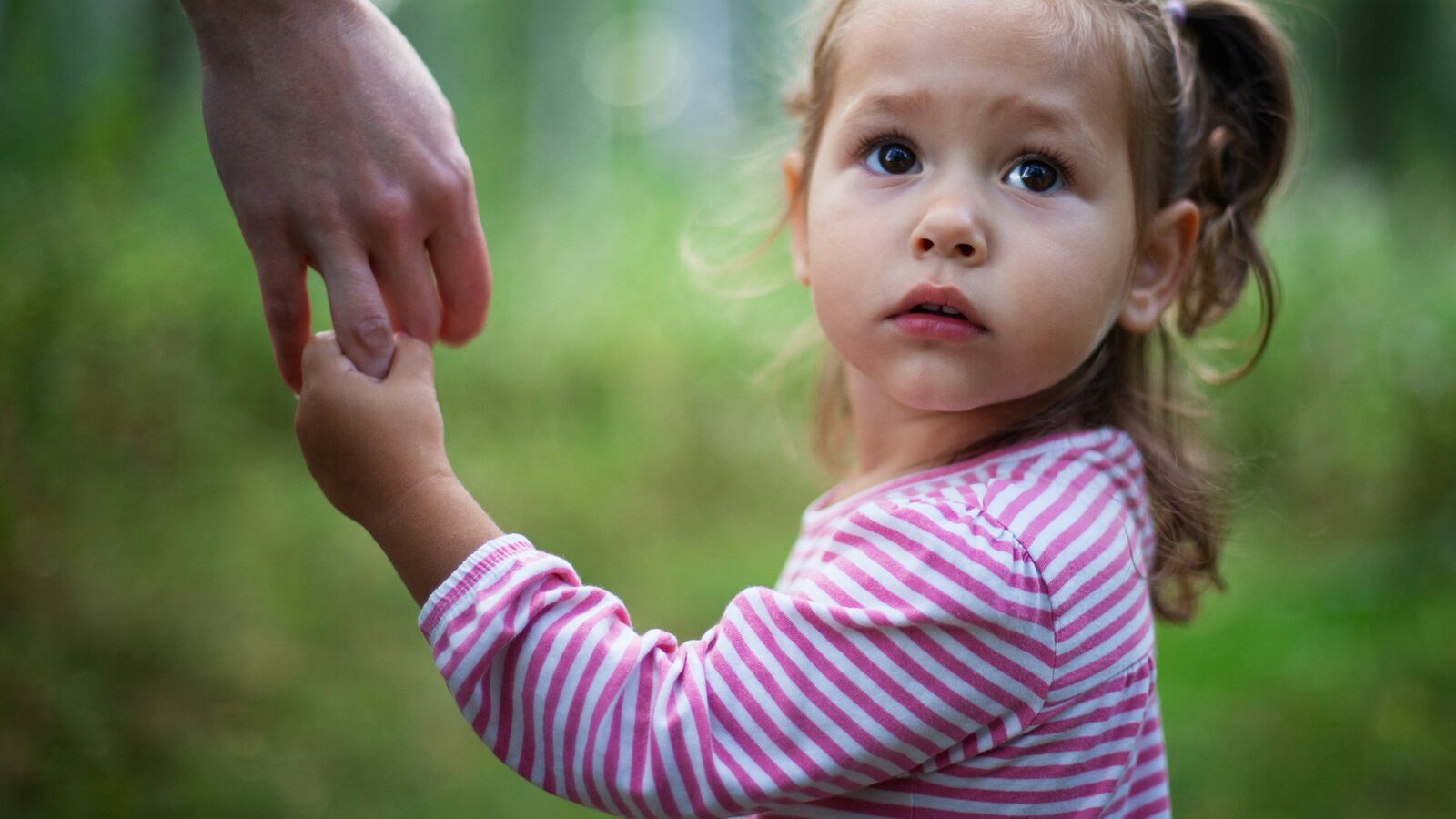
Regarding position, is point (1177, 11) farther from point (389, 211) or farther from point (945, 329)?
point (389, 211)

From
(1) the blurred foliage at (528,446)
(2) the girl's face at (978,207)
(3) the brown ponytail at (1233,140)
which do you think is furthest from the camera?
(1) the blurred foliage at (528,446)

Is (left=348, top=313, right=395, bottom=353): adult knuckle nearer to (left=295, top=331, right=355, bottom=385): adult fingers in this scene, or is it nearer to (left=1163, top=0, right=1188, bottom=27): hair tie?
(left=295, top=331, right=355, bottom=385): adult fingers

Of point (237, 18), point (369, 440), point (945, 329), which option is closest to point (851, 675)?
point (945, 329)

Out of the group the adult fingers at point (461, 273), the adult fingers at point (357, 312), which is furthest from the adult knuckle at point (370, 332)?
the adult fingers at point (461, 273)

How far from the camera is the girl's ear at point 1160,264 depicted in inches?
43.4

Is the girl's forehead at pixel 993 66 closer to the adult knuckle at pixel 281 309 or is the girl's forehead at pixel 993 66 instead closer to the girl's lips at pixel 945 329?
the girl's lips at pixel 945 329

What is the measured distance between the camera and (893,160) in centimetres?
101

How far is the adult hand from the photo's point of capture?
976 millimetres

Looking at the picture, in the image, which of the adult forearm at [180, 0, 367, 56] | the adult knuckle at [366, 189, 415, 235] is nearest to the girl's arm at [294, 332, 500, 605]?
the adult knuckle at [366, 189, 415, 235]

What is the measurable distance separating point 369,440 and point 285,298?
0.55 feet

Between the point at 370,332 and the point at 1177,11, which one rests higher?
the point at 1177,11

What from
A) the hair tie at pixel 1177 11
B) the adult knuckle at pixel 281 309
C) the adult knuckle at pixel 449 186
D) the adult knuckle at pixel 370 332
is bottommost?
the adult knuckle at pixel 370 332

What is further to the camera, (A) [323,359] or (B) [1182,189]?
(B) [1182,189]

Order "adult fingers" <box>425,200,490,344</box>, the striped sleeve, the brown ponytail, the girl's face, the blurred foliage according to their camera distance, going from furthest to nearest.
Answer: the blurred foliage, the brown ponytail, "adult fingers" <box>425,200,490,344</box>, the girl's face, the striped sleeve
